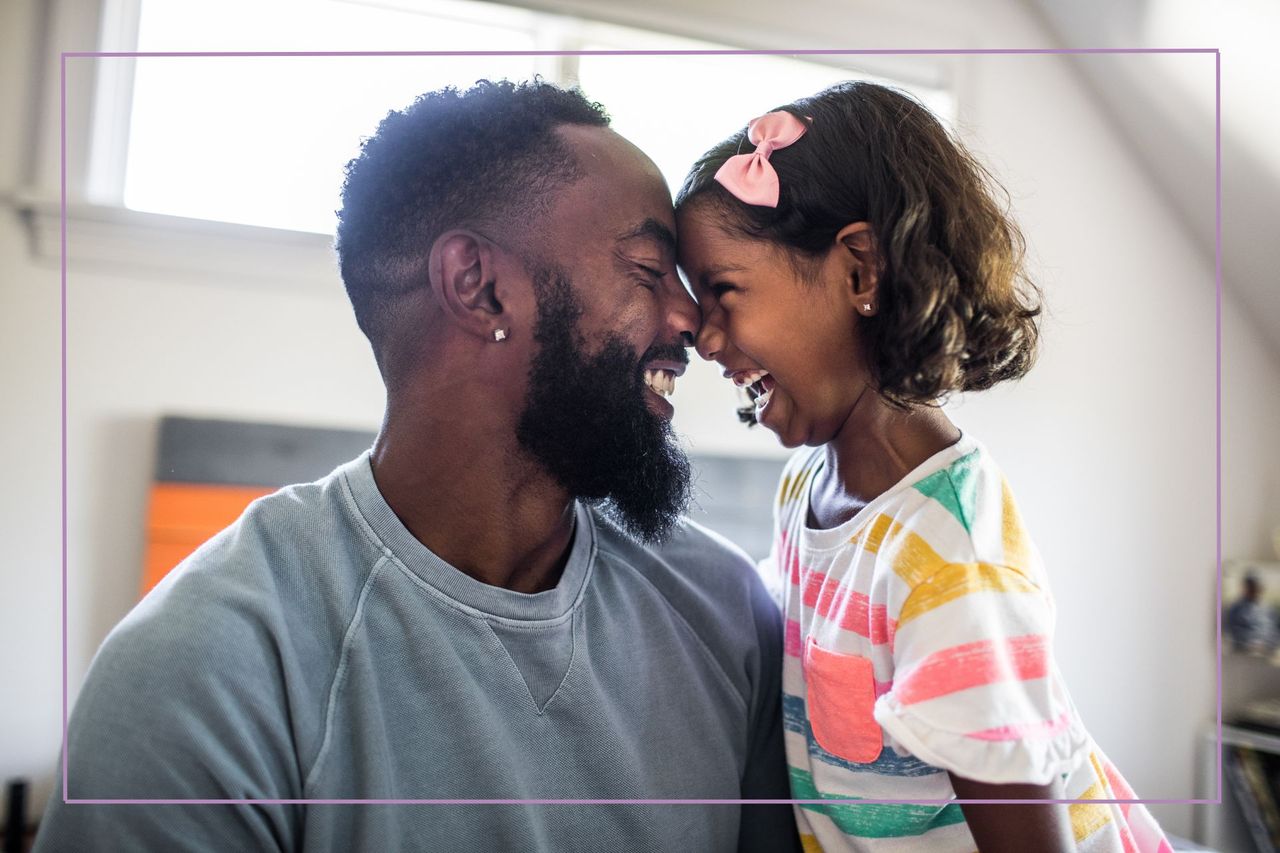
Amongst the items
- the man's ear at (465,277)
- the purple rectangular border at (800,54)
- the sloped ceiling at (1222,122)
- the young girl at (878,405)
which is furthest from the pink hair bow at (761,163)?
the sloped ceiling at (1222,122)

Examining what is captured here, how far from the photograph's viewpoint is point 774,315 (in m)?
0.84

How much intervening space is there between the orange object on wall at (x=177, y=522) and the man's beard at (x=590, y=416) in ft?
0.90

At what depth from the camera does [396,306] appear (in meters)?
0.84

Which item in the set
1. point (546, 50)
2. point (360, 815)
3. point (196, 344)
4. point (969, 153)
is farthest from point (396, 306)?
point (969, 153)

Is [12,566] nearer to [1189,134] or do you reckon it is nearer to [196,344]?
[196,344]

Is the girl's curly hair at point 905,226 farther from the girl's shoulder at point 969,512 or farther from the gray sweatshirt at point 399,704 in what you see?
the gray sweatshirt at point 399,704

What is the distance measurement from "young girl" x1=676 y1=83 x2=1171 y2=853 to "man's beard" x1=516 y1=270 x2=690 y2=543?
81 millimetres

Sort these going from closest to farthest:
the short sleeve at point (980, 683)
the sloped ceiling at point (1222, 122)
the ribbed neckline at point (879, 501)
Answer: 1. the short sleeve at point (980, 683)
2. the ribbed neckline at point (879, 501)
3. the sloped ceiling at point (1222, 122)

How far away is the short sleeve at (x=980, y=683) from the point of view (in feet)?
2.25

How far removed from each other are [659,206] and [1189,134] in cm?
54

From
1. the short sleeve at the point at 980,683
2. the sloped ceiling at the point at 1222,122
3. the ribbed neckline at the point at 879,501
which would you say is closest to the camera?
the short sleeve at the point at 980,683

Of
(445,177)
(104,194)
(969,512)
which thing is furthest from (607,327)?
(104,194)

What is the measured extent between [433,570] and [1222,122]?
0.87 meters

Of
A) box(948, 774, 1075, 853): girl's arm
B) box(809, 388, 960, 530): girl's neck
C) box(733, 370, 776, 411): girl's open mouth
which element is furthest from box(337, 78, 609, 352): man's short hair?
box(948, 774, 1075, 853): girl's arm
